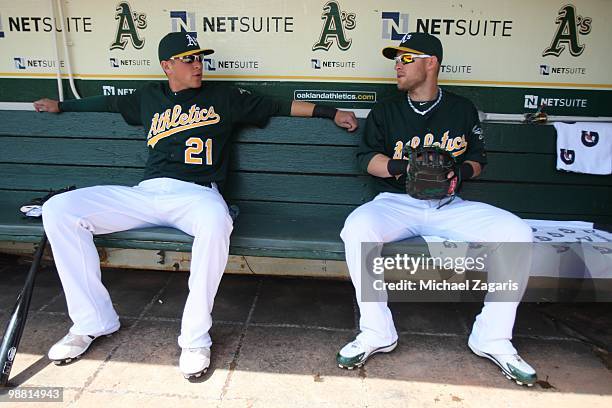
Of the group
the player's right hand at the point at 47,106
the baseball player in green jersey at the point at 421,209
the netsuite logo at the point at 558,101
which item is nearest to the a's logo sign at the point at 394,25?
the baseball player in green jersey at the point at 421,209

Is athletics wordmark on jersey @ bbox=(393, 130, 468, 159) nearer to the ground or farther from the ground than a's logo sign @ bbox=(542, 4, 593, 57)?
nearer to the ground

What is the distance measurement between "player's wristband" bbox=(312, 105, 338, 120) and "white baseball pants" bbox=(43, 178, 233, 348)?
73cm

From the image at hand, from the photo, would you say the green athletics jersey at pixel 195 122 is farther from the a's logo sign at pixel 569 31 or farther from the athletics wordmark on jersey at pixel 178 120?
the a's logo sign at pixel 569 31

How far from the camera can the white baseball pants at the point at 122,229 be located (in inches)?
84.5

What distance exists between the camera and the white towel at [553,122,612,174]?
2729mm

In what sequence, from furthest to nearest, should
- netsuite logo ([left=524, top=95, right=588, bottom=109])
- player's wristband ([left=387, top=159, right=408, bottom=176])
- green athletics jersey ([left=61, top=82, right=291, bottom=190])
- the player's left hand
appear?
1. netsuite logo ([left=524, top=95, right=588, bottom=109])
2. the player's left hand
3. green athletics jersey ([left=61, top=82, right=291, bottom=190])
4. player's wristband ([left=387, top=159, right=408, bottom=176])

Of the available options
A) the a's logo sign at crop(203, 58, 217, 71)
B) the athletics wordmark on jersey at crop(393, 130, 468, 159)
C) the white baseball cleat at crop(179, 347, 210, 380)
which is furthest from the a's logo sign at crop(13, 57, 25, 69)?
the athletics wordmark on jersey at crop(393, 130, 468, 159)

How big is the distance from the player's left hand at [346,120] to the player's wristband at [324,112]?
0.02 metres

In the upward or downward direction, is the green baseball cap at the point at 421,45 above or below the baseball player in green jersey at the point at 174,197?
above

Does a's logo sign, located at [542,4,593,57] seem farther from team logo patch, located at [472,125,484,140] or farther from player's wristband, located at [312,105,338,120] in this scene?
player's wristband, located at [312,105,338,120]

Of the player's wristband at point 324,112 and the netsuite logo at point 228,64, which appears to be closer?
the player's wristband at point 324,112

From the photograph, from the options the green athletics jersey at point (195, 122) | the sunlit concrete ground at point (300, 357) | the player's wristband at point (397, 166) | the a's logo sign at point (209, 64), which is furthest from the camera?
the a's logo sign at point (209, 64)

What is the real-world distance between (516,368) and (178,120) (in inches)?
78.5

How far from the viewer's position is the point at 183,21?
3.05m
